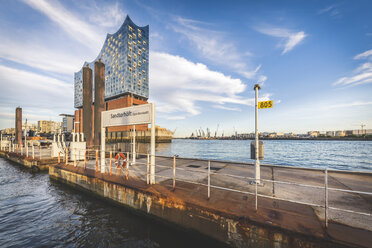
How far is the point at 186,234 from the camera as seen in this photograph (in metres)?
4.69

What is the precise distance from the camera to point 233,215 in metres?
3.79

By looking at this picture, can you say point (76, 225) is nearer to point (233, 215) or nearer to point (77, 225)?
point (77, 225)

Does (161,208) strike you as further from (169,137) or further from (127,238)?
(169,137)

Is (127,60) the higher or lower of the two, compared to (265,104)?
higher

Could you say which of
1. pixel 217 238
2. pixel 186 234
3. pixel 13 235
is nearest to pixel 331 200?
pixel 217 238

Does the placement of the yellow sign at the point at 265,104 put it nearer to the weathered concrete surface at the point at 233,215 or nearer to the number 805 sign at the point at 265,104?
the number 805 sign at the point at 265,104

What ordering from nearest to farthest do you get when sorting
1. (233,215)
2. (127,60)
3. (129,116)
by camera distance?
(233,215)
(129,116)
(127,60)

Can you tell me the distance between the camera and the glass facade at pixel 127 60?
78.8 m

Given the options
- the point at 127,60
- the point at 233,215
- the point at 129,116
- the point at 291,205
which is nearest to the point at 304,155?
the point at 291,205

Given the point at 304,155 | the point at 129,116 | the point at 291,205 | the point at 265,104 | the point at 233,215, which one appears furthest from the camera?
the point at 304,155

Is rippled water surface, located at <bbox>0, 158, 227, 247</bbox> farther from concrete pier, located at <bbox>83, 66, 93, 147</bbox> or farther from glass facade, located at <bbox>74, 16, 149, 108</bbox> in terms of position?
glass facade, located at <bbox>74, 16, 149, 108</bbox>

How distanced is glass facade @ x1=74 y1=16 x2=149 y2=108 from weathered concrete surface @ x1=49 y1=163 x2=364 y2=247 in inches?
2945

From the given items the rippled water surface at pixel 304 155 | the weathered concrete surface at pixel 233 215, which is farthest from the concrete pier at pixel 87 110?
the rippled water surface at pixel 304 155

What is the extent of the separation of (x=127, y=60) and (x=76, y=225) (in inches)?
3348
